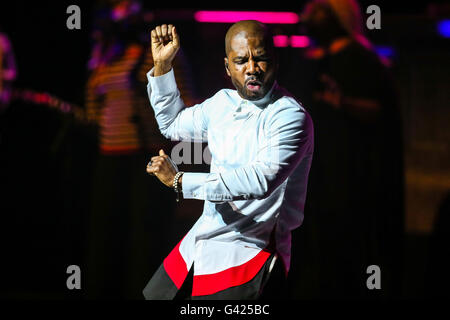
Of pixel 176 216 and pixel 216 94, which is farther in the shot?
Result: pixel 176 216

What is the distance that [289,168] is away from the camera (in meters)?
1.99

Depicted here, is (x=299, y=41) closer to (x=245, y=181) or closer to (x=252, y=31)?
(x=252, y=31)

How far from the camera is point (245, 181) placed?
1942 mm

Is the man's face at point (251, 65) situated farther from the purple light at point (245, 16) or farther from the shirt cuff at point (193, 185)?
the purple light at point (245, 16)

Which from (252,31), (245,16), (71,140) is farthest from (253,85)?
(71,140)

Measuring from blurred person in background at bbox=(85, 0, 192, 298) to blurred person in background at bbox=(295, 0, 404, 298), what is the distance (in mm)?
817
